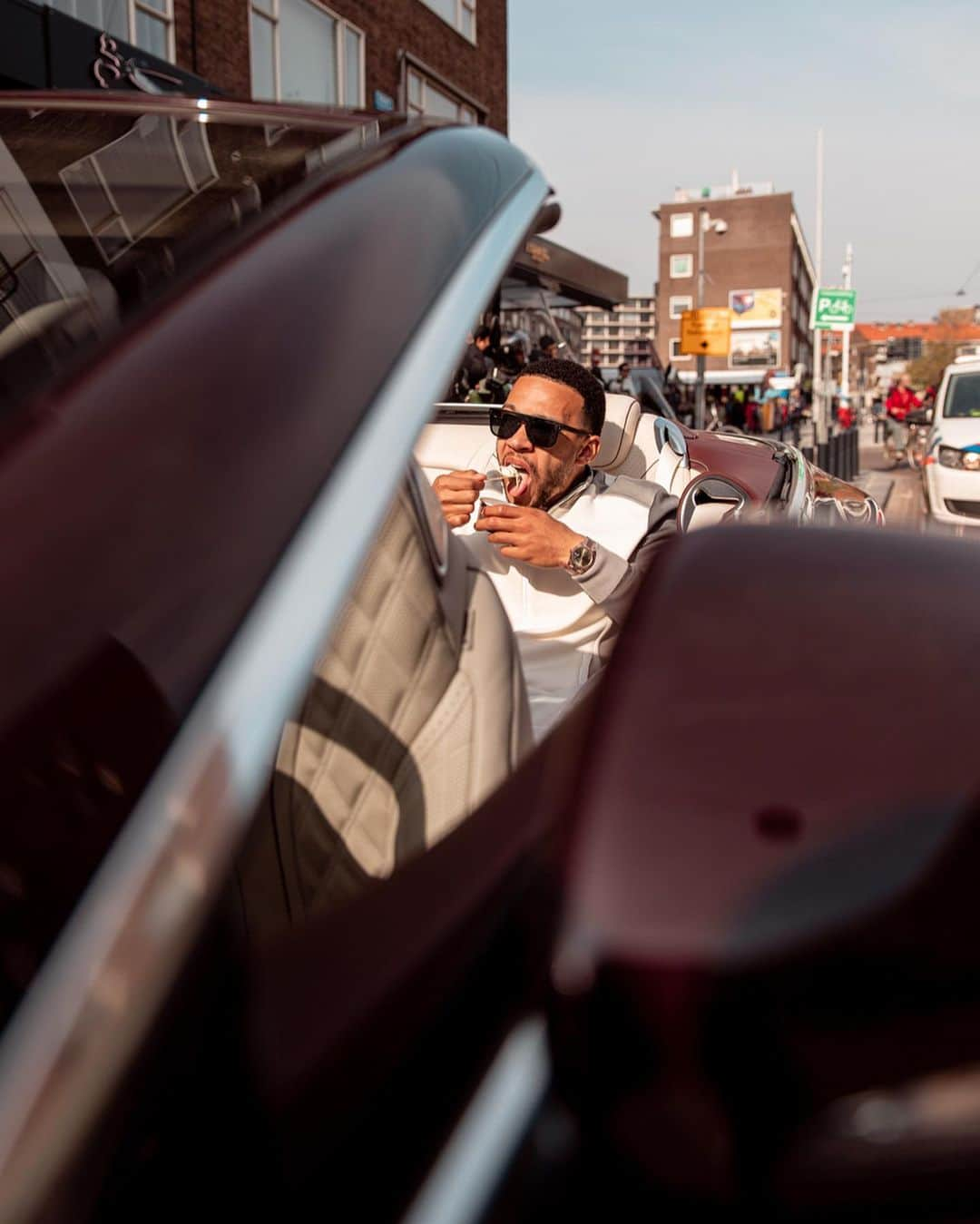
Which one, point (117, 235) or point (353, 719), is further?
point (117, 235)

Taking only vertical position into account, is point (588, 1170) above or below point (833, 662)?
below

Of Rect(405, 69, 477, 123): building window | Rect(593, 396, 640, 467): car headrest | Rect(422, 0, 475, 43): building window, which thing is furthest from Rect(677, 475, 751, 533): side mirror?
Rect(422, 0, 475, 43): building window

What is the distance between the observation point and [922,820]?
573 mm

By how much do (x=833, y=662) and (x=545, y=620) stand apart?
1922 mm

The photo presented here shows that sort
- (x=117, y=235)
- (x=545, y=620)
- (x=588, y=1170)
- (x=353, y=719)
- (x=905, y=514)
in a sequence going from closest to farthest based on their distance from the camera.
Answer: (x=588, y=1170), (x=353, y=719), (x=117, y=235), (x=545, y=620), (x=905, y=514)

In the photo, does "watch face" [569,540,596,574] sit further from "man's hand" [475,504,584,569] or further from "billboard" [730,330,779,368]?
"billboard" [730,330,779,368]

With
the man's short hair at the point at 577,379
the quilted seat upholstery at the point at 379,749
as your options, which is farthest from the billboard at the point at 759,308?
the quilted seat upholstery at the point at 379,749

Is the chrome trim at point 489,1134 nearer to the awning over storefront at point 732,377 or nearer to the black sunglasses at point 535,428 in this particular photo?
the black sunglasses at point 535,428

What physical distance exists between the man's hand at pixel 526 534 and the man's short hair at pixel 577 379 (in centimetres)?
78

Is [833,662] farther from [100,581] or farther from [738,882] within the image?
[100,581]

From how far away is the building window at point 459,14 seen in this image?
21.9m

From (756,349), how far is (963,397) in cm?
9008

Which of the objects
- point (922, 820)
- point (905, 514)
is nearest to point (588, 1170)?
point (922, 820)

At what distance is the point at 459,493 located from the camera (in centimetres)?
246
